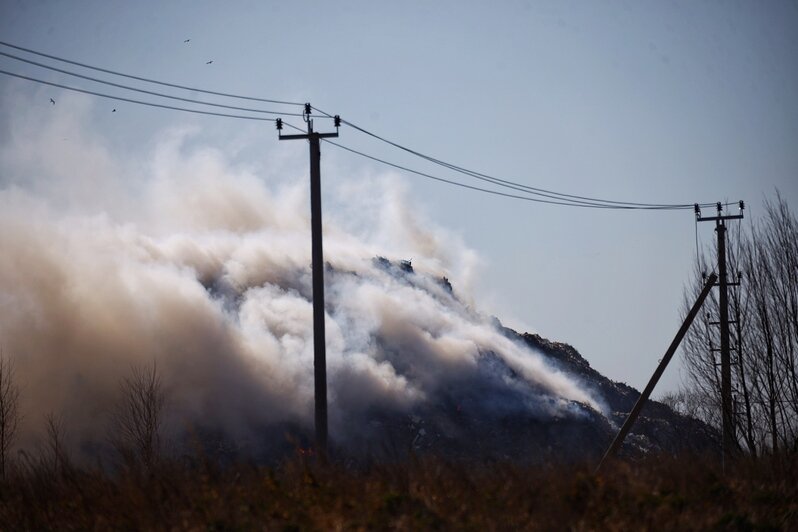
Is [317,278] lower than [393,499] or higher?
higher

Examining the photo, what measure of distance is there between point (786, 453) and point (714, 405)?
24.6 metres

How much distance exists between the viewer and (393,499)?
12.4 meters

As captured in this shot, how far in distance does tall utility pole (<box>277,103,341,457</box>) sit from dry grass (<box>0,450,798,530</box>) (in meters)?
7.80

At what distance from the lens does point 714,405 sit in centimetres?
4234

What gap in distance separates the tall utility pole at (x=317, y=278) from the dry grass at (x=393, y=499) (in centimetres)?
780

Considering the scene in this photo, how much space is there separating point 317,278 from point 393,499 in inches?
430

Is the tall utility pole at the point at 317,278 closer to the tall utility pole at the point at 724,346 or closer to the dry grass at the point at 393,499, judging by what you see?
the dry grass at the point at 393,499

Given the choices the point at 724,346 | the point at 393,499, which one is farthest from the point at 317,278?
the point at 724,346

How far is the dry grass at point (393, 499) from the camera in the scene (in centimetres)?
1195

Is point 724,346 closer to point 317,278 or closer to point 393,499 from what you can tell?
point 317,278

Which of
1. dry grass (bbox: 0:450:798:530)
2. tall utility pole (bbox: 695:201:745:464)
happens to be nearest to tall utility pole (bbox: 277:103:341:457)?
dry grass (bbox: 0:450:798:530)

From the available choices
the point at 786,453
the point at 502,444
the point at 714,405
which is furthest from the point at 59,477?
the point at 502,444

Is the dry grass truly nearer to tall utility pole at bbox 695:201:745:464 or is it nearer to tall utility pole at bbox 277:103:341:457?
tall utility pole at bbox 277:103:341:457

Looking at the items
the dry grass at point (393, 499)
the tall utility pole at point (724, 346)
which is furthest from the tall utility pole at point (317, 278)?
the tall utility pole at point (724, 346)
